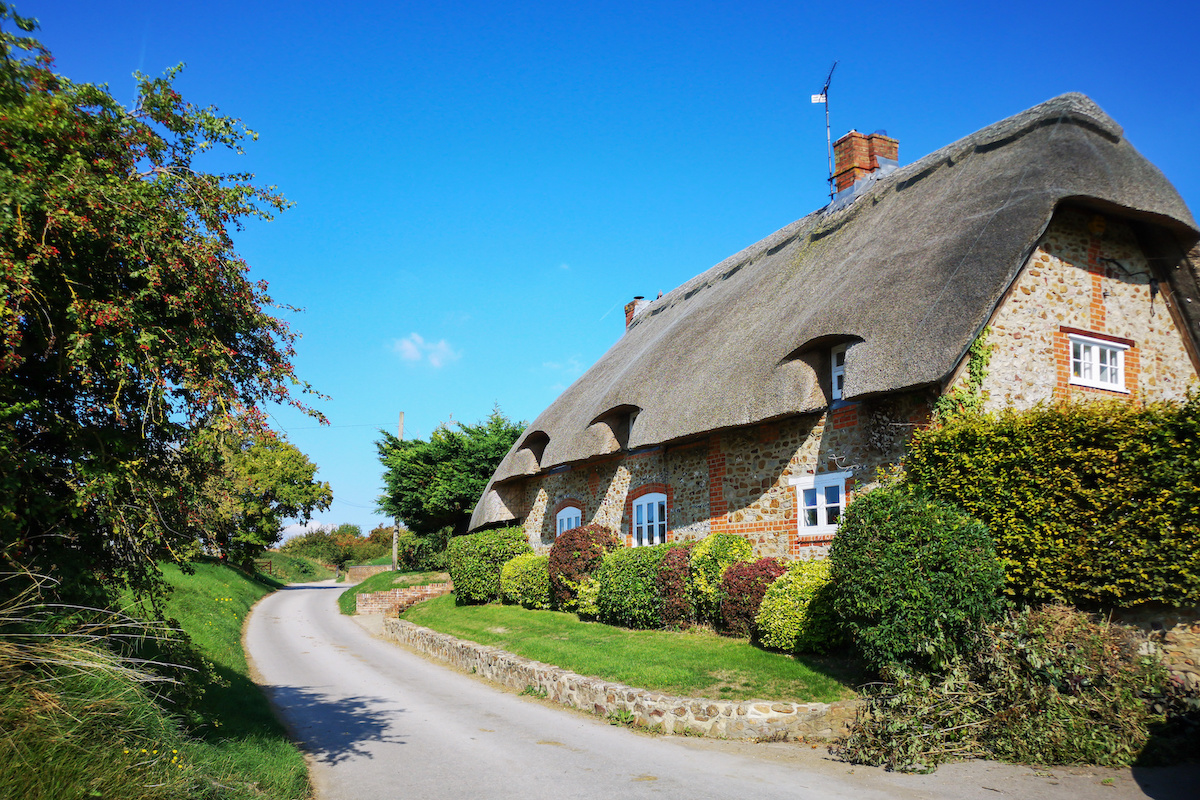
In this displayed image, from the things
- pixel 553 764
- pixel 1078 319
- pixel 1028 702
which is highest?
pixel 1078 319

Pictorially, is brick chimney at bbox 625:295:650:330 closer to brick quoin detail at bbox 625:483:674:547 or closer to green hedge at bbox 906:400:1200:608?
brick quoin detail at bbox 625:483:674:547

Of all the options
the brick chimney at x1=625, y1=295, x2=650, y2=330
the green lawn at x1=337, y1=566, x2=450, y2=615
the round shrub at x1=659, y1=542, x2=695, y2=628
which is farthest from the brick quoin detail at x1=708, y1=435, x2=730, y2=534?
the green lawn at x1=337, y1=566, x2=450, y2=615

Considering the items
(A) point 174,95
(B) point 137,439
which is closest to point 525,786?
(B) point 137,439

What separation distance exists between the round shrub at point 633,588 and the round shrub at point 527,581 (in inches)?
138

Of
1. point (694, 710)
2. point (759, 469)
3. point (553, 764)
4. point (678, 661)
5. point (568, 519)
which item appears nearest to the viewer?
point (553, 764)

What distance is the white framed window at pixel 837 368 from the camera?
35.2 feet

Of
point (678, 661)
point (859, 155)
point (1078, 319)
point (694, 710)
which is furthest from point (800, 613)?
point (859, 155)

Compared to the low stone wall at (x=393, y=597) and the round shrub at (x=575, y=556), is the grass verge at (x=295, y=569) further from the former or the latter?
the round shrub at (x=575, y=556)

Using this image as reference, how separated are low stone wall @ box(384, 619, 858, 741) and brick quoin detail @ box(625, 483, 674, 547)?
14.1 feet

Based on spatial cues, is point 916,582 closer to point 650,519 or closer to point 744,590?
point 744,590

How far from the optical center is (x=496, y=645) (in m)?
13.4

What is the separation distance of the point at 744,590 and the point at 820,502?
5.64 ft

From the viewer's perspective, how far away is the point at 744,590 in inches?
429

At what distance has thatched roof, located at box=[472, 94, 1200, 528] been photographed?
356 inches
